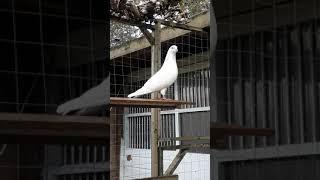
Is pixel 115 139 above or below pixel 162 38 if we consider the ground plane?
below

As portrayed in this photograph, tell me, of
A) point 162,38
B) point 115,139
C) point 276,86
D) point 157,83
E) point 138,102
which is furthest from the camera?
point 115,139

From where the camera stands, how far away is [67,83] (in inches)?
46.9

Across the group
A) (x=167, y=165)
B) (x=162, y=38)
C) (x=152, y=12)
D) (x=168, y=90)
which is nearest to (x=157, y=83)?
(x=152, y=12)

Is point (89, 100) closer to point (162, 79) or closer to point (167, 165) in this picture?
point (162, 79)

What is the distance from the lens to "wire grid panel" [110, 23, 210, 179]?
3.22 metres

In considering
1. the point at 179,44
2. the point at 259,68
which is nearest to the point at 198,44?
the point at 179,44

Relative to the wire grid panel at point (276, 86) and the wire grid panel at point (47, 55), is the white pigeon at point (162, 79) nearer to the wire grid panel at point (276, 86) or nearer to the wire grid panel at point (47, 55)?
the wire grid panel at point (276, 86)

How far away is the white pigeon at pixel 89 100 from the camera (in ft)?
3.85

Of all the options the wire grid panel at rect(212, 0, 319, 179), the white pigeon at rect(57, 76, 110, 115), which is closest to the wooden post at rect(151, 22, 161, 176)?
the wire grid panel at rect(212, 0, 319, 179)

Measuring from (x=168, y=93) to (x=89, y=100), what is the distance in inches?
94.0

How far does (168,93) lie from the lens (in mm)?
3576

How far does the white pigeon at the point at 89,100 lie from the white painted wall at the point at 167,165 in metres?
2.40

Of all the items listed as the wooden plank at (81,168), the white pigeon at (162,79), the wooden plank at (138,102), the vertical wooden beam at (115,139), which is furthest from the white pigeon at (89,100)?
the vertical wooden beam at (115,139)

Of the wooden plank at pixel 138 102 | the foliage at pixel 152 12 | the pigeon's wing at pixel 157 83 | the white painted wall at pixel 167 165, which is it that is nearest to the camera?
the wooden plank at pixel 138 102
